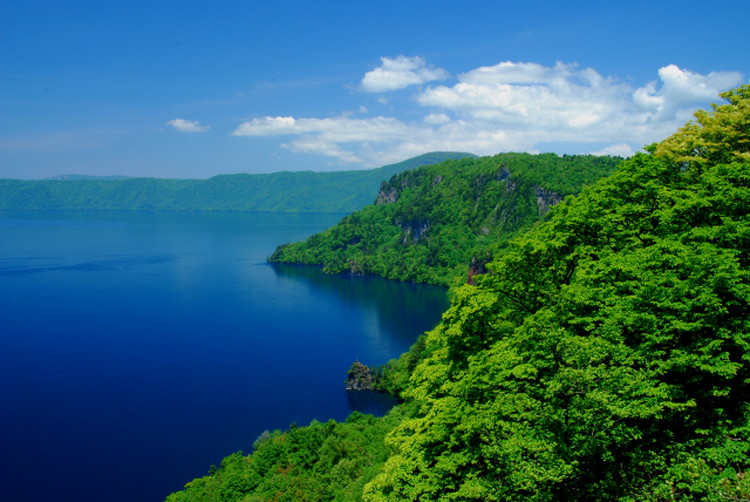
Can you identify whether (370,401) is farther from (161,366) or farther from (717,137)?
(717,137)

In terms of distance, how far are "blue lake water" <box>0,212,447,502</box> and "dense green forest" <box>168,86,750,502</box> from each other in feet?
155

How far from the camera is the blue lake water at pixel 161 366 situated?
189ft

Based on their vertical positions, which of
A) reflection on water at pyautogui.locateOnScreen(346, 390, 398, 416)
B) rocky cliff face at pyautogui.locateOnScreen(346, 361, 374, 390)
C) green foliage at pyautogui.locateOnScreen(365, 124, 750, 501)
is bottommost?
reflection on water at pyautogui.locateOnScreen(346, 390, 398, 416)

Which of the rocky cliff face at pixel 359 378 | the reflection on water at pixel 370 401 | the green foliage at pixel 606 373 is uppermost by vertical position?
the green foliage at pixel 606 373

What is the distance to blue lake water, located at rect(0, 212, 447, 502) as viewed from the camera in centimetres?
5756

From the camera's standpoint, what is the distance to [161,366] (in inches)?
3361

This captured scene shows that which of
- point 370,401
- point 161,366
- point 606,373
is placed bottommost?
point 370,401

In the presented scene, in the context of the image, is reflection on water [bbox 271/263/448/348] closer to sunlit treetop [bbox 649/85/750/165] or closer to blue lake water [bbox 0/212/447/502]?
blue lake water [bbox 0/212/447/502]

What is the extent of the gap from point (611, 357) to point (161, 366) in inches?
3351

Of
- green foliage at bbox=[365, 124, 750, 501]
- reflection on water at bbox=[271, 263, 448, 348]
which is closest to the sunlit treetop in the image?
green foliage at bbox=[365, 124, 750, 501]

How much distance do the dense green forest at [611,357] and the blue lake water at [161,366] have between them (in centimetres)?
4712

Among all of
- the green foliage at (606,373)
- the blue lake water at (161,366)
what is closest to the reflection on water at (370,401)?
the blue lake water at (161,366)

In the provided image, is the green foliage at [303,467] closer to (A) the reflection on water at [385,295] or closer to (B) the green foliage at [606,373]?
(B) the green foliage at [606,373]

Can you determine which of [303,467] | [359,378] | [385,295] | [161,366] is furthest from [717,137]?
[385,295]
